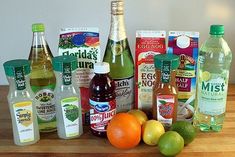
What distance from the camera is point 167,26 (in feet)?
3.61

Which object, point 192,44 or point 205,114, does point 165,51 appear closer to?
point 192,44

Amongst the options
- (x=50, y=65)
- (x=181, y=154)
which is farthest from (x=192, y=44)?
(x=50, y=65)

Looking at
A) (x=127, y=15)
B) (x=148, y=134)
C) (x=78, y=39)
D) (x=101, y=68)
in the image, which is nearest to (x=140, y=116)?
(x=148, y=134)

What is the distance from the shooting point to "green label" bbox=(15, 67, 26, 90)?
0.75 meters

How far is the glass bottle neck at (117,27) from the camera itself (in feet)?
2.83

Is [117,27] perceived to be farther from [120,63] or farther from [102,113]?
[102,113]

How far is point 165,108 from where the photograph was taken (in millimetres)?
822

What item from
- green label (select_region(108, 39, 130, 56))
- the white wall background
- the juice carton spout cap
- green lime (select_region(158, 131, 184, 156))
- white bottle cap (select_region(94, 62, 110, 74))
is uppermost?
the white wall background

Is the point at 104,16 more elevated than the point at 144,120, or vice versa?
the point at 104,16

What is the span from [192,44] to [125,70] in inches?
8.1

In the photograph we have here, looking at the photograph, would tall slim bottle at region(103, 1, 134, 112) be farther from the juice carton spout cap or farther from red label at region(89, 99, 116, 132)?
the juice carton spout cap

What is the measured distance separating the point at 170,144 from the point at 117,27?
1.18ft

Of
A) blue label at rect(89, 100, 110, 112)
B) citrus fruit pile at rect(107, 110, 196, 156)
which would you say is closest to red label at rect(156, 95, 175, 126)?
citrus fruit pile at rect(107, 110, 196, 156)

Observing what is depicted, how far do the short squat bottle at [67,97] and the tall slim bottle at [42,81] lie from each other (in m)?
0.04
